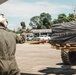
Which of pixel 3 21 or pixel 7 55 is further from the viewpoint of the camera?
pixel 3 21

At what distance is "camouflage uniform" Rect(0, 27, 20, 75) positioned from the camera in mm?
4242

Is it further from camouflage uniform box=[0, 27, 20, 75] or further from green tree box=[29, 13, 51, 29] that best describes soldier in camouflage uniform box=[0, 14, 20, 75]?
green tree box=[29, 13, 51, 29]

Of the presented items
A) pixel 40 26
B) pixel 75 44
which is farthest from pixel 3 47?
pixel 40 26

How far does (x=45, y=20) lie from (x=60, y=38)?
10890 cm

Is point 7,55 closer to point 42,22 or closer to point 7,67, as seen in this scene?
point 7,67

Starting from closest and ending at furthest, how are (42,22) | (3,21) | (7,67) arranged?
(7,67) < (3,21) < (42,22)

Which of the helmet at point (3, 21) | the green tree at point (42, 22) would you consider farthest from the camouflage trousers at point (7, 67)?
the green tree at point (42, 22)

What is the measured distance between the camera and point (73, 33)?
32.9 feet

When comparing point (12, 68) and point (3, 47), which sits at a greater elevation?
point (3, 47)

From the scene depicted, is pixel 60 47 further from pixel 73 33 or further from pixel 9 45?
pixel 9 45

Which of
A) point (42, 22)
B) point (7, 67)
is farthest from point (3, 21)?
point (42, 22)

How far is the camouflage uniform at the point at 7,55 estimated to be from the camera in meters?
4.24

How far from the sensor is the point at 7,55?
428cm

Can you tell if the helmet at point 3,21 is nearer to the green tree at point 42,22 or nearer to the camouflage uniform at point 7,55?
the camouflage uniform at point 7,55
